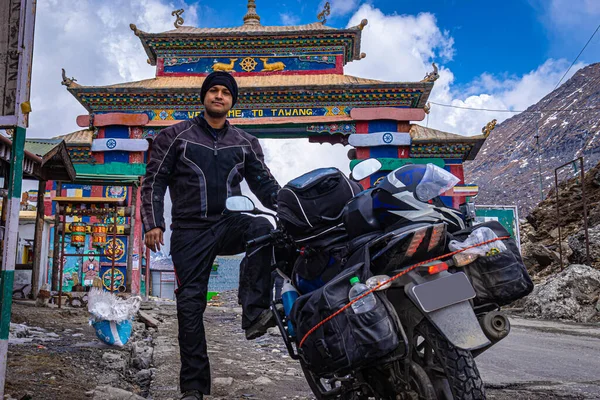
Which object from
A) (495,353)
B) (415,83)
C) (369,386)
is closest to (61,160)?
(495,353)

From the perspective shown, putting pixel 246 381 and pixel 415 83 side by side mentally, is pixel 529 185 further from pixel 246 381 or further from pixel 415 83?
pixel 246 381

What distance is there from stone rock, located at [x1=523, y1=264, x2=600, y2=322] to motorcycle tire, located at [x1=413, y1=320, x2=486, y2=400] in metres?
7.92

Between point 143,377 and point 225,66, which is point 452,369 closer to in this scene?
point 143,377

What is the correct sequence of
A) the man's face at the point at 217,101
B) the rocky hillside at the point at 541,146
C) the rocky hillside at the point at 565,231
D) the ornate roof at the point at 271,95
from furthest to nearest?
1. the rocky hillside at the point at 541,146
2. the ornate roof at the point at 271,95
3. the rocky hillside at the point at 565,231
4. the man's face at the point at 217,101

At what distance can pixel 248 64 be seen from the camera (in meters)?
15.9

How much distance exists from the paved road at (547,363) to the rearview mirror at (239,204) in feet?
6.83

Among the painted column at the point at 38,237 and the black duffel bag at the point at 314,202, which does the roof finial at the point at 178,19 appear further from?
the black duffel bag at the point at 314,202

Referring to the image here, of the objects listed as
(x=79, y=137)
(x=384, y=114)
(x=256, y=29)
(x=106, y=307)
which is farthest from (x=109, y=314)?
(x=256, y=29)

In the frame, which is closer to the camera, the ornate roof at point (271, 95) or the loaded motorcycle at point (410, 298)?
the loaded motorcycle at point (410, 298)

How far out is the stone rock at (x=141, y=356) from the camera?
4.44m

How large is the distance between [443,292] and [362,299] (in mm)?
290

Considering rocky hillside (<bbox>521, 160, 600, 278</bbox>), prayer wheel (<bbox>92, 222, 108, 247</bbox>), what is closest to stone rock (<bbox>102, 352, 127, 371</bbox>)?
prayer wheel (<bbox>92, 222, 108, 247</bbox>)

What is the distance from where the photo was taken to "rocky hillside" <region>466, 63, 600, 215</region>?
58.0m

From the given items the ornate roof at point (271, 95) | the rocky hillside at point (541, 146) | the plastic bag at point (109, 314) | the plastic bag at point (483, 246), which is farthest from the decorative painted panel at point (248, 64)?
the rocky hillside at point (541, 146)
